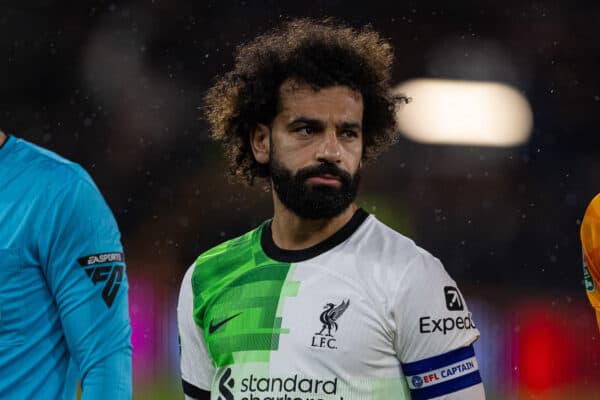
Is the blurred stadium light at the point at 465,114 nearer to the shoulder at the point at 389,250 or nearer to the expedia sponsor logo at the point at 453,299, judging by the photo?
the shoulder at the point at 389,250

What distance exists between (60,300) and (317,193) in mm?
763

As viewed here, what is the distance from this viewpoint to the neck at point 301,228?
3.01 meters

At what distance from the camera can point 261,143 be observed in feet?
10.8

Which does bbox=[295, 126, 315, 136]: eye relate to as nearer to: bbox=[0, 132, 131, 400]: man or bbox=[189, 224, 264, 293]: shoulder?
bbox=[189, 224, 264, 293]: shoulder

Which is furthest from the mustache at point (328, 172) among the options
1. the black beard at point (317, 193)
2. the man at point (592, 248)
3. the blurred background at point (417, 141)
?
the blurred background at point (417, 141)

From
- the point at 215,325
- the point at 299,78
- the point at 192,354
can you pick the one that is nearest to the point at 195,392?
the point at 192,354

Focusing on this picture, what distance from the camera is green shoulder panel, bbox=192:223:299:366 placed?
2926 millimetres

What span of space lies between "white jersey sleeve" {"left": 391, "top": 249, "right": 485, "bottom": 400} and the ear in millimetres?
689

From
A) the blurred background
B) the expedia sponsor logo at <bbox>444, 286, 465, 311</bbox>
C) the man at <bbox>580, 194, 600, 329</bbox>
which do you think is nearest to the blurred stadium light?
the blurred background

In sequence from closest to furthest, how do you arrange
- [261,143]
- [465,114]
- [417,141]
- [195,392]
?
[195,392] < [261,143] < [417,141] < [465,114]

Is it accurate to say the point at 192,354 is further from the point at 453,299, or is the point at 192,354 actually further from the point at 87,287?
the point at 453,299

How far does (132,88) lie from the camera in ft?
30.0

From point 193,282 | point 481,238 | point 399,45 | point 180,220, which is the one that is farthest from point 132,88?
point 193,282

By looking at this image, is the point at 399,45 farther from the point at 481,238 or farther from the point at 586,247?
the point at 586,247
